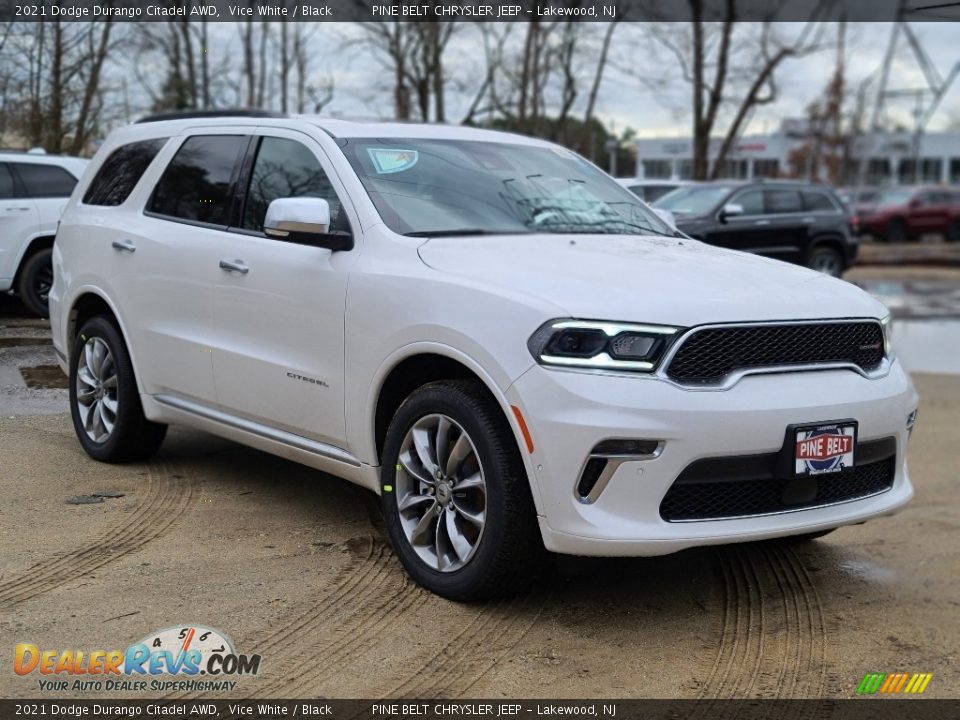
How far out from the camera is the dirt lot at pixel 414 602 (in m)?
3.80

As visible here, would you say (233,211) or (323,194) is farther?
(233,211)

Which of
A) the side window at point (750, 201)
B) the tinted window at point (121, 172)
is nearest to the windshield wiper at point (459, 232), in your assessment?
the tinted window at point (121, 172)

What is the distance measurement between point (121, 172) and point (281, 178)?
1572 millimetres

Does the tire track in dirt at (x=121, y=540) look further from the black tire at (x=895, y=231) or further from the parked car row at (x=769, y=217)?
the black tire at (x=895, y=231)

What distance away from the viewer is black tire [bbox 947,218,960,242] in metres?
35.5

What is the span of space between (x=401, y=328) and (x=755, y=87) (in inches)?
1262

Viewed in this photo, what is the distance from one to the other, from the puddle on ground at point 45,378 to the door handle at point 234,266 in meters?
3.45

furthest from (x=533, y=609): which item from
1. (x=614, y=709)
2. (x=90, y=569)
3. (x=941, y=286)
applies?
(x=941, y=286)

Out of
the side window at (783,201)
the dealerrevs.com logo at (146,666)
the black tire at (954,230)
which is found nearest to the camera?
the dealerrevs.com logo at (146,666)

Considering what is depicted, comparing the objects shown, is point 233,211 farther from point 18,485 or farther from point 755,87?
point 755,87

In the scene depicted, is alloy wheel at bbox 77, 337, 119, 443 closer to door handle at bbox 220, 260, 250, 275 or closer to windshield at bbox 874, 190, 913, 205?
door handle at bbox 220, 260, 250, 275

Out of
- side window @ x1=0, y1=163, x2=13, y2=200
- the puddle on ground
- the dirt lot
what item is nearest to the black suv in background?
side window @ x1=0, y1=163, x2=13, y2=200

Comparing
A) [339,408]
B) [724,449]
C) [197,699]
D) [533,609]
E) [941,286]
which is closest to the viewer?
[197,699]

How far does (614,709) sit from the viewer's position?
3.55 m
